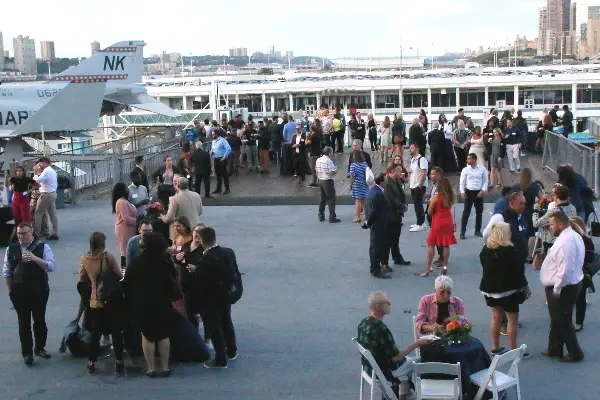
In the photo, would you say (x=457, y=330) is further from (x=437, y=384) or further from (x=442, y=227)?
(x=442, y=227)

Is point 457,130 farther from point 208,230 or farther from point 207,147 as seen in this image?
point 208,230

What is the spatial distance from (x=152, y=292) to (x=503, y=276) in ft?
10.3

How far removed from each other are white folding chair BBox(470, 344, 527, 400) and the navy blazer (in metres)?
4.35

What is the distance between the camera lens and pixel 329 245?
13242 mm

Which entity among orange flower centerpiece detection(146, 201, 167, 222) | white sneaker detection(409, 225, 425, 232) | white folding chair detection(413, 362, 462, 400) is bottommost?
white sneaker detection(409, 225, 425, 232)

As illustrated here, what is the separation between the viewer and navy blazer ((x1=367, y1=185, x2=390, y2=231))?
35.1 ft

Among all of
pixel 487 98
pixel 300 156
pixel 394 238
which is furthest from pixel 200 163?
pixel 487 98

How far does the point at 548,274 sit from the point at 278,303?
360cm

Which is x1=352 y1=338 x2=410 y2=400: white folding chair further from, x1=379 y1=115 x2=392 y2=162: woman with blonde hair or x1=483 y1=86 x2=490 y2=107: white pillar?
x1=483 y1=86 x2=490 y2=107: white pillar

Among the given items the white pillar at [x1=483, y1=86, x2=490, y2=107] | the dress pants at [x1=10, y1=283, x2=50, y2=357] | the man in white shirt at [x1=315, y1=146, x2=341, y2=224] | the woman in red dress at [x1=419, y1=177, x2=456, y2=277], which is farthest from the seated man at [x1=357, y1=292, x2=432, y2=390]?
the white pillar at [x1=483, y1=86, x2=490, y2=107]

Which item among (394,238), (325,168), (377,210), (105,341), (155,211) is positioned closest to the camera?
(105,341)

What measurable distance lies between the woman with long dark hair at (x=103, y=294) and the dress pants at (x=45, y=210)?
6.66 m

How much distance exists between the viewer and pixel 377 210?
35.2 ft

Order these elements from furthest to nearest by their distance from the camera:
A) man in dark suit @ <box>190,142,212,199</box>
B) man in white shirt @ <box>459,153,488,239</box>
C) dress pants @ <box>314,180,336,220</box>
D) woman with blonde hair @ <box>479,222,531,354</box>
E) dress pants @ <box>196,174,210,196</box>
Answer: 1. dress pants @ <box>196,174,210,196</box>
2. man in dark suit @ <box>190,142,212,199</box>
3. dress pants @ <box>314,180,336,220</box>
4. man in white shirt @ <box>459,153,488,239</box>
5. woman with blonde hair @ <box>479,222,531,354</box>
